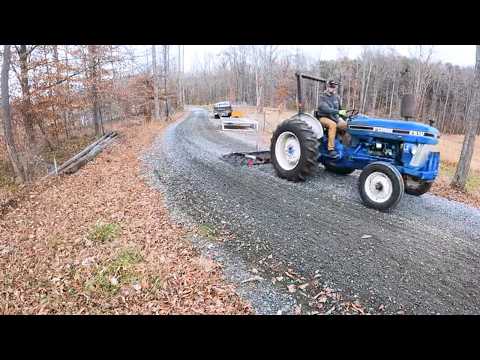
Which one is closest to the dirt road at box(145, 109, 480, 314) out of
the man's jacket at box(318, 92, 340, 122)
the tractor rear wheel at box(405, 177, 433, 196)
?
the tractor rear wheel at box(405, 177, 433, 196)

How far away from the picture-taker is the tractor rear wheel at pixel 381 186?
475cm

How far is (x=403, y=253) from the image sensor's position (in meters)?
3.87

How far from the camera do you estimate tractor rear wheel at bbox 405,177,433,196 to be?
530 cm

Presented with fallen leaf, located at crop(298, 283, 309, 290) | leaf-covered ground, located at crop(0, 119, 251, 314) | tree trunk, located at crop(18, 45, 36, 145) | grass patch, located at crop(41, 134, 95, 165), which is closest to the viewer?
leaf-covered ground, located at crop(0, 119, 251, 314)

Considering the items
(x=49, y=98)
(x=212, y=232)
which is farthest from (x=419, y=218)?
(x=49, y=98)

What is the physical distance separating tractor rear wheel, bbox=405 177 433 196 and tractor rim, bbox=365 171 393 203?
2.35 feet

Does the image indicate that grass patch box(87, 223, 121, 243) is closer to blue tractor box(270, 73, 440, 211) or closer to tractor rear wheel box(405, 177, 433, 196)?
blue tractor box(270, 73, 440, 211)

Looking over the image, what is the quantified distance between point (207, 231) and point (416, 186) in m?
3.77

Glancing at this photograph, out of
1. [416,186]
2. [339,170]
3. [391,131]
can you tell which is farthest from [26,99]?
[416,186]

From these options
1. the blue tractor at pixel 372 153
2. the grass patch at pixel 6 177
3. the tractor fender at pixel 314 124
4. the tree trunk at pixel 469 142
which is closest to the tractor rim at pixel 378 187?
the blue tractor at pixel 372 153

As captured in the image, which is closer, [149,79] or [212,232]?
[212,232]
